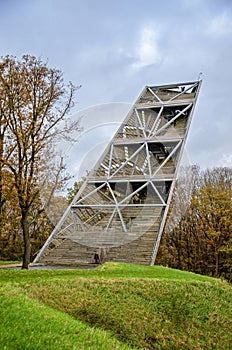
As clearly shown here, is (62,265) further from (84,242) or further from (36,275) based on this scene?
(36,275)

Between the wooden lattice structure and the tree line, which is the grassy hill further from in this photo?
the tree line

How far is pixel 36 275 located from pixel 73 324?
453 cm

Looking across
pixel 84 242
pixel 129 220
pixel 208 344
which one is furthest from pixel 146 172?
pixel 208 344

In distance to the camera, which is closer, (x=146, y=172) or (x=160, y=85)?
(x=146, y=172)

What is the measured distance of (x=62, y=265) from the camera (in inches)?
638

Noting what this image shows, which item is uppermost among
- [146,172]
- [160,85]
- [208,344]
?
[160,85]

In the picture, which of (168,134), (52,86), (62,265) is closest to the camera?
(52,86)

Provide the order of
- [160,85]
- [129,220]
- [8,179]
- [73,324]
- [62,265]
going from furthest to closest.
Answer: [160,85], [129,220], [62,265], [8,179], [73,324]

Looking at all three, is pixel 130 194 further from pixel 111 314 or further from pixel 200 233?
pixel 111 314

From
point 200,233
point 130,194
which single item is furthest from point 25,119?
point 200,233

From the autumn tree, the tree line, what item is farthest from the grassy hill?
the tree line

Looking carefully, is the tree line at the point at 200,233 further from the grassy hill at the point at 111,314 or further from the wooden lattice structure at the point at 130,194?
the grassy hill at the point at 111,314

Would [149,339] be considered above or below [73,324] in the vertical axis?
below

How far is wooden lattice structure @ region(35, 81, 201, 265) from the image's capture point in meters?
17.1
